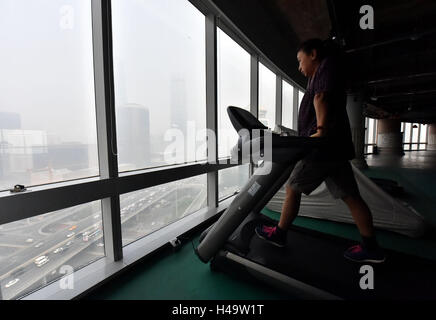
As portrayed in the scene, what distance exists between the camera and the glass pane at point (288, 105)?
5.52 metres

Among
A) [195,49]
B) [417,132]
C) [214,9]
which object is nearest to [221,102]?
[195,49]

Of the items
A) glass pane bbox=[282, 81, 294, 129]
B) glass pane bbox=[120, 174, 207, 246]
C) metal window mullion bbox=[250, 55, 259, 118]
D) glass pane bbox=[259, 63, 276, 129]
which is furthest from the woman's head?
glass pane bbox=[282, 81, 294, 129]

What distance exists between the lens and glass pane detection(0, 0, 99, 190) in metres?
1.13

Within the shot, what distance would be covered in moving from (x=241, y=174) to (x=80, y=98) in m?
2.89

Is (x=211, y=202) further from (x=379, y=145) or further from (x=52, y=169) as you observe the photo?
(x=379, y=145)

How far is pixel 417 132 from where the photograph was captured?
54.7ft

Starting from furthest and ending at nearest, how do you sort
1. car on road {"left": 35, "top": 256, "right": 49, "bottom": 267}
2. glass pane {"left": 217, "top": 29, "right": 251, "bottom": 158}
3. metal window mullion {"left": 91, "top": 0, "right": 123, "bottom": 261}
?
glass pane {"left": 217, "top": 29, "right": 251, "bottom": 158}, metal window mullion {"left": 91, "top": 0, "right": 123, "bottom": 261}, car on road {"left": 35, "top": 256, "right": 49, "bottom": 267}

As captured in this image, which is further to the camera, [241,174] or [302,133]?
[241,174]

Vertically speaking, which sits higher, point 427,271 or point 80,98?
point 80,98

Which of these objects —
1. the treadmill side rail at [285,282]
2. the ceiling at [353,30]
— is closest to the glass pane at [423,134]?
the ceiling at [353,30]

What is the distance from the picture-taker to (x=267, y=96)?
4465 mm

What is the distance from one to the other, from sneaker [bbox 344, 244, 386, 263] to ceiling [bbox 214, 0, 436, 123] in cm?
276

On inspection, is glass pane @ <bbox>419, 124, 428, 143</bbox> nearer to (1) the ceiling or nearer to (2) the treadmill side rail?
(1) the ceiling

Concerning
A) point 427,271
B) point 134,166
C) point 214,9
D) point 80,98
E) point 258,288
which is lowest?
point 258,288
